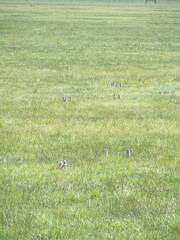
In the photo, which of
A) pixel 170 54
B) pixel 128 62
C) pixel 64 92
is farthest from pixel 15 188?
pixel 170 54

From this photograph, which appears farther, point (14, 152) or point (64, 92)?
point (64, 92)

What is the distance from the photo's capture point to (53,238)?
9406 mm

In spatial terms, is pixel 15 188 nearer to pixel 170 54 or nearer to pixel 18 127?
pixel 18 127

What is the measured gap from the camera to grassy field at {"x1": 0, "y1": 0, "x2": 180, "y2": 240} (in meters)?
10.2

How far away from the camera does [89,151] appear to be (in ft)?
49.6

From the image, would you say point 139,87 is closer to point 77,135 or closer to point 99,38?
point 77,135

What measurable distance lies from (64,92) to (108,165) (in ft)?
37.8

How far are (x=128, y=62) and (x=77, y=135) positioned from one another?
2143cm

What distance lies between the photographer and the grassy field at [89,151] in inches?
400

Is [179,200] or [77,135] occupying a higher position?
[179,200]

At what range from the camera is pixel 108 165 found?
45.2ft

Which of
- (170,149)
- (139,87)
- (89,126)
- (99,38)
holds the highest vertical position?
(170,149)

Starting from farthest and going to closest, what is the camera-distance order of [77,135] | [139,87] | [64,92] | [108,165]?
[139,87] → [64,92] → [77,135] → [108,165]

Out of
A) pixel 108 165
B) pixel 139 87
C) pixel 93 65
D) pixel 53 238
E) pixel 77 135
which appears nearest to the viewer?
pixel 53 238
